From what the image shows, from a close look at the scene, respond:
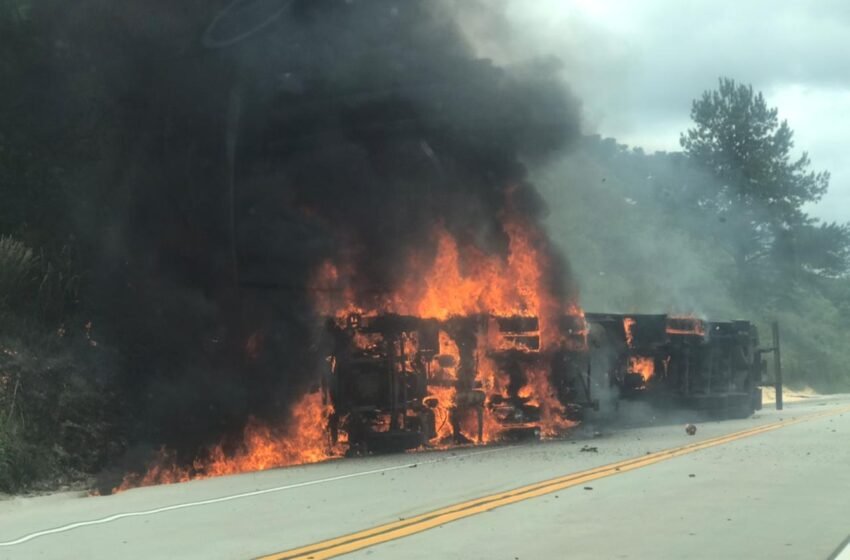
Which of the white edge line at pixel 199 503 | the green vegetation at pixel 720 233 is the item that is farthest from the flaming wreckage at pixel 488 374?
the green vegetation at pixel 720 233

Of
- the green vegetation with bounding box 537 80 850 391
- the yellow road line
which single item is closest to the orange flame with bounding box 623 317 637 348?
the yellow road line

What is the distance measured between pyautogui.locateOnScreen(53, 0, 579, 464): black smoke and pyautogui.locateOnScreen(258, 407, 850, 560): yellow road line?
575 centimetres

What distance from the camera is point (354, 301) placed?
747 inches

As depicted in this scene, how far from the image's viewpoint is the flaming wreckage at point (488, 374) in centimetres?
1734

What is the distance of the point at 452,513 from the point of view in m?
10.1

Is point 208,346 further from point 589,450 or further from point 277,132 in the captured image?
point 589,450

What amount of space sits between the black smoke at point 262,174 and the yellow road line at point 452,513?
5.75 m

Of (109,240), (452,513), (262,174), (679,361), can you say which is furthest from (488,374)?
(452,513)

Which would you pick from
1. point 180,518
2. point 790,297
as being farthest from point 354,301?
point 790,297

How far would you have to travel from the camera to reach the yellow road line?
8250 mm

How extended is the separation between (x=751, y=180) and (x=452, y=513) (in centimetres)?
5312

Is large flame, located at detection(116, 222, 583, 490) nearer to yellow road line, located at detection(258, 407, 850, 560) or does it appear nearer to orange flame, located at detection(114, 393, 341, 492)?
orange flame, located at detection(114, 393, 341, 492)

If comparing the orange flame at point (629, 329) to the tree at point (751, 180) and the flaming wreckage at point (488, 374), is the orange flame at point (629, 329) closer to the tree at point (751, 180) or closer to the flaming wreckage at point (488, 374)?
the flaming wreckage at point (488, 374)

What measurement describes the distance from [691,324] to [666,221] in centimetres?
2840
